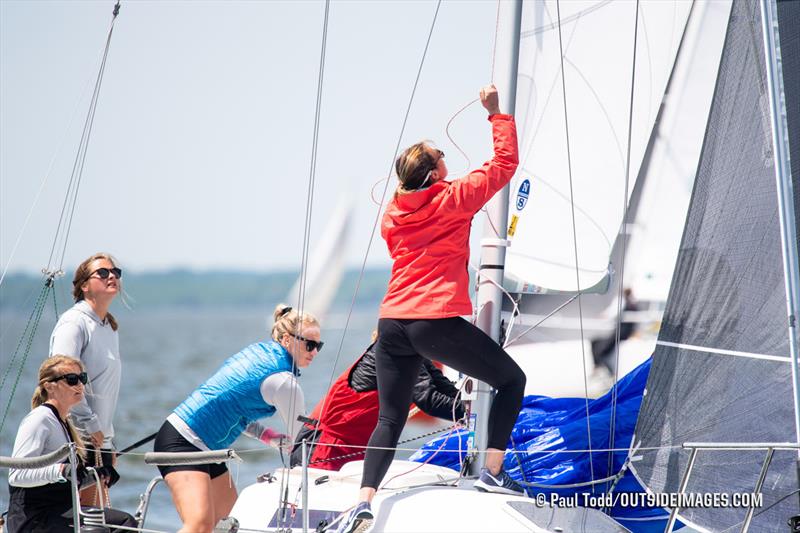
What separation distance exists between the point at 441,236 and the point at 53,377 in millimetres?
1405

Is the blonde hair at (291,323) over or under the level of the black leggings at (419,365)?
over

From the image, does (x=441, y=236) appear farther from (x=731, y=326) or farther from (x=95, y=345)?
(x=95, y=345)

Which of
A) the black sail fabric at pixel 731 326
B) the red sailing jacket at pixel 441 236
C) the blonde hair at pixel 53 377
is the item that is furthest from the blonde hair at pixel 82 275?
the black sail fabric at pixel 731 326

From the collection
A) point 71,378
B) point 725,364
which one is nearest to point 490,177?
point 725,364

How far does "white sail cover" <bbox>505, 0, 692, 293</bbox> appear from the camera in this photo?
4.31 meters

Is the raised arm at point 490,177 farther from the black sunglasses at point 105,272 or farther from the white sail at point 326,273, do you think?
the white sail at point 326,273

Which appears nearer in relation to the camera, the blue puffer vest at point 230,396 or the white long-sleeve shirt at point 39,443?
the white long-sleeve shirt at point 39,443

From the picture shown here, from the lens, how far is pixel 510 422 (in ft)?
10.7

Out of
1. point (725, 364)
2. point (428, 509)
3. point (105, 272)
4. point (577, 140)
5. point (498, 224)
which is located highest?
point (577, 140)

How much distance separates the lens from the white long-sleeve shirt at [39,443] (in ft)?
11.1

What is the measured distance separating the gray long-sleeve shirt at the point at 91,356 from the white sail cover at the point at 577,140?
5.51 feet

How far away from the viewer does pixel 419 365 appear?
328 centimetres

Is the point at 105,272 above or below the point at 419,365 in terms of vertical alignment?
above

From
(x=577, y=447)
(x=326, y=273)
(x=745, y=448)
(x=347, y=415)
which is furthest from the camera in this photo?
(x=326, y=273)
